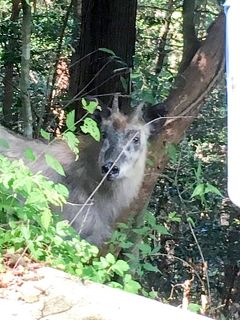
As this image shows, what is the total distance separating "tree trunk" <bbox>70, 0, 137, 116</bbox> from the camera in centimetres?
593

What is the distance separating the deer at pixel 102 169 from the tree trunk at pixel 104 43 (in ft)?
2.61

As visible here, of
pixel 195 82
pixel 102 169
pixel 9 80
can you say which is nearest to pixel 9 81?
pixel 9 80

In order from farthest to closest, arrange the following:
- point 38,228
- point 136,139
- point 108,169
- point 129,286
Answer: point 136,139, point 108,169, point 129,286, point 38,228

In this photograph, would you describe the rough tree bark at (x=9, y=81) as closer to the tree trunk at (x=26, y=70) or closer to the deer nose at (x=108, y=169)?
the tree trunk at (x=26, y=70)

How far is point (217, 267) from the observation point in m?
8.16

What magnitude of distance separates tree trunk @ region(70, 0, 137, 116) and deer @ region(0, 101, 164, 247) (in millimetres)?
794

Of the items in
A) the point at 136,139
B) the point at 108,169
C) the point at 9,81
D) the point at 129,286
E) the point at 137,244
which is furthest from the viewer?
the point at 9,81

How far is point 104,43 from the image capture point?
6066mm

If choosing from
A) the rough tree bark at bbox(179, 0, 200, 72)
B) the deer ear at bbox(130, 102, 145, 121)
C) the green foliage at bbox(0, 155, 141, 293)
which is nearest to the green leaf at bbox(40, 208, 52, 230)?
the green foliage at bbox(0, 155, 141, 293)

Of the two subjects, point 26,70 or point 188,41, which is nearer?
point 188,41

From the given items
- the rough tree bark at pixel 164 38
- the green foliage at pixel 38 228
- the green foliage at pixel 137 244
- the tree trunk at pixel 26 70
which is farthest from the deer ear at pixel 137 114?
the rough tree bark at pixel 164 38

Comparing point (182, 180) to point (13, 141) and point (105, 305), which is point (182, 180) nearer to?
point (13, 141)

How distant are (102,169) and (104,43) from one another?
1518 millimetres

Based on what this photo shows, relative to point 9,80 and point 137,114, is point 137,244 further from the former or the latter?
point 9,80
